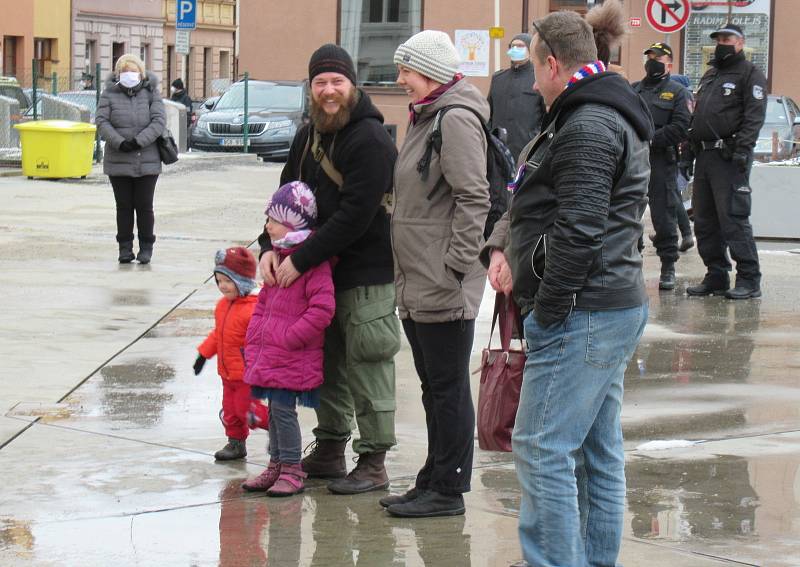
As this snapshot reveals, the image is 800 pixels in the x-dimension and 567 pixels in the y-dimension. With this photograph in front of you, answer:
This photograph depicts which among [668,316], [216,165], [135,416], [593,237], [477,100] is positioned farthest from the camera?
[216,165]

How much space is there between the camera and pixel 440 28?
31906 mm

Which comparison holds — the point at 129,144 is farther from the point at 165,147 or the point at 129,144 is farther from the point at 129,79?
the point at 129,79

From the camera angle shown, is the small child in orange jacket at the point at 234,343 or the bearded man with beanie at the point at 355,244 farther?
the small child in orange jacket at the point at 234,343

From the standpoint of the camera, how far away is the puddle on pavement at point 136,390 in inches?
266

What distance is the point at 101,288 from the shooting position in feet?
34.6

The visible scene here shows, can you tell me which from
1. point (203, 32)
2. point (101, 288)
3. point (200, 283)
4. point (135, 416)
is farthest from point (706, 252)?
point (203, 32)

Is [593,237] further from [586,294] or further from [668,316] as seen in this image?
[668,316]

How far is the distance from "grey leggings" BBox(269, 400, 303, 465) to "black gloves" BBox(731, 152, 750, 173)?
5.54m

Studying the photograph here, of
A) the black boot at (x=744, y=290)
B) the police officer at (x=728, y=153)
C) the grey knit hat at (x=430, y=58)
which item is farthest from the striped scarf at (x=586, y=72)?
the black boot at (x=744, y=290)

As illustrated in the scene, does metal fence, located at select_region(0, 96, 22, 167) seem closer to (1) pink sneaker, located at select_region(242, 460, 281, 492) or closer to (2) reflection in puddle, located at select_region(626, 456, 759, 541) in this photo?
(1) pink sneaker, located at select_region(242, 460, 281, 492)

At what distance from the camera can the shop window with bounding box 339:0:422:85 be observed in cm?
3198

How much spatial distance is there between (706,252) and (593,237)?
6.95 m

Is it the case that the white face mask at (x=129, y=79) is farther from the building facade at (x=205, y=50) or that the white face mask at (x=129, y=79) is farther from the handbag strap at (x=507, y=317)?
the building facade at (x=205, y=50)

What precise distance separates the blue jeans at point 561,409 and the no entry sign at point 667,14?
1333cm
